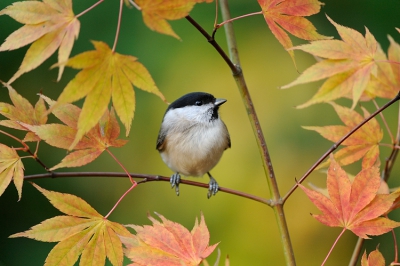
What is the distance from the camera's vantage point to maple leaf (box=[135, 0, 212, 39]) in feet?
2.08

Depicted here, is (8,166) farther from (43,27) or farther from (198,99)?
(198,99)

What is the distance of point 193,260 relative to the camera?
0.72m

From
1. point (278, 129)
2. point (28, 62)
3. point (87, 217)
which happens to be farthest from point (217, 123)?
point (28, 62)

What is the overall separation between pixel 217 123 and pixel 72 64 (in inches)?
34.8

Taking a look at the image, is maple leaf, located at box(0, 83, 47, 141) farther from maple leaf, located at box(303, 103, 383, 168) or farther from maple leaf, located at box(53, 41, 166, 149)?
maple leaf, located at box(303, 103, 383, 168)

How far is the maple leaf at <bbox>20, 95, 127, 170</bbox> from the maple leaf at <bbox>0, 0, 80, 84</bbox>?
0.13 meters

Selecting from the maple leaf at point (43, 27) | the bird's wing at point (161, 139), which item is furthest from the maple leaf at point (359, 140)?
the bird's wing at point (161, 139)

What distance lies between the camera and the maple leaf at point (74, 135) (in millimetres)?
792

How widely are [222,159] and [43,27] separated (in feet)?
4.30

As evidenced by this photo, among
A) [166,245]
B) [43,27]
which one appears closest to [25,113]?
[43,27]

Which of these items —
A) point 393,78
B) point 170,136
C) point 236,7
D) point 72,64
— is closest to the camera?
point 72,64

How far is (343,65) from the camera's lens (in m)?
0.72

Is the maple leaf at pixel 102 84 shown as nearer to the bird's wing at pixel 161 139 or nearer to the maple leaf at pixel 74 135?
the maple leaf at pixel 74 135

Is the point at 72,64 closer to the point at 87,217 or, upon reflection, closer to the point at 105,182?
the point at 87,217
